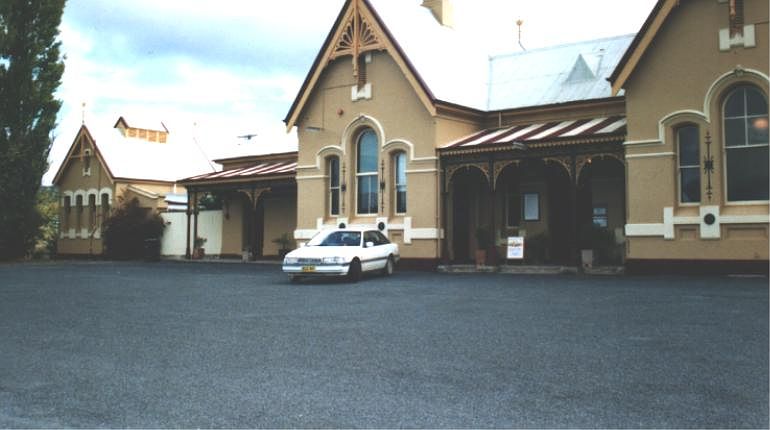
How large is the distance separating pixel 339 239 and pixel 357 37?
9794mm

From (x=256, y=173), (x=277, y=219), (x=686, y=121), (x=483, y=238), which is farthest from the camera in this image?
(x=277, y=219)

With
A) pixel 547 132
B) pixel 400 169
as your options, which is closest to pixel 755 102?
pixel 547 132

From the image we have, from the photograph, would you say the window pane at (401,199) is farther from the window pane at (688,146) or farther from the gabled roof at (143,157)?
the gabled roof at (143,157)

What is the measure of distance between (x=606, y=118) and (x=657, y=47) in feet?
12.4

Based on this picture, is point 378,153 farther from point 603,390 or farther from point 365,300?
point 603,390

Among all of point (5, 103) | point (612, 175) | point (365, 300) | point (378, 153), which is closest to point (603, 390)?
point (365, 300)

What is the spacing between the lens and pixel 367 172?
28016 millimetres

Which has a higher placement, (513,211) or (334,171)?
(334,171)

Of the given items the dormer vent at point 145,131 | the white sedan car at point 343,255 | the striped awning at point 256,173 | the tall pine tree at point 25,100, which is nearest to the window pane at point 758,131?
the white sedan car at point 343,255

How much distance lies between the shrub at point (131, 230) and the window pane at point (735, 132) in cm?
2738

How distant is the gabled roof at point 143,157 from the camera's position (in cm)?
4153

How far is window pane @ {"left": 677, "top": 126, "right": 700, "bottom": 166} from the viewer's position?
20.4m

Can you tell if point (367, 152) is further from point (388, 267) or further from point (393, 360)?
point (393, 360)

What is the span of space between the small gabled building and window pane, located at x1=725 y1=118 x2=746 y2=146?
28.1 meters
